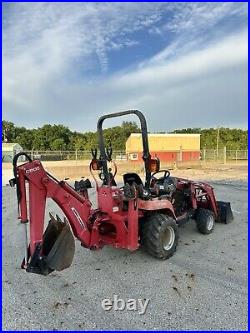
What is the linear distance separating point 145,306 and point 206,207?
11.6 ft

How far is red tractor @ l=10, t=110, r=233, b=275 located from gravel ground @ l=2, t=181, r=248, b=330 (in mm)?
355

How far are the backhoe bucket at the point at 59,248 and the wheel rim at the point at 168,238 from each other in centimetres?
160

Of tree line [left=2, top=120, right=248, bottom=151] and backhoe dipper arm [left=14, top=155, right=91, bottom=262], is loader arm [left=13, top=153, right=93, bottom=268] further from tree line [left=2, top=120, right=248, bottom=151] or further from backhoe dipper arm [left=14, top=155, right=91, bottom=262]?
tree line [left=2, top=120, right=248, bottom=151]

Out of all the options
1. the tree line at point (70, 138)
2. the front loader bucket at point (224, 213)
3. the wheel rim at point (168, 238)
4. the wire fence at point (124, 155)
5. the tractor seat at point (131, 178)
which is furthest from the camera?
the tree line at point (70, 138)

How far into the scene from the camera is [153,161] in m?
4.55

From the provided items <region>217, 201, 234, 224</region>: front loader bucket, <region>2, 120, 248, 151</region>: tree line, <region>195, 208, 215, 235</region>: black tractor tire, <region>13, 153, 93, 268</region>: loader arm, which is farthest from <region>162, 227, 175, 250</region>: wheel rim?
<region>2, 120, 248, 151</region>: tree line

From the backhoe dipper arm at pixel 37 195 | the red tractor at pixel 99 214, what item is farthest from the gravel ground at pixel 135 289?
the backhoe dipper arm at pixel 37 195

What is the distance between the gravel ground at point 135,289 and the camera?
3.22 m

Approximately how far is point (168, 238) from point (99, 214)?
117cm

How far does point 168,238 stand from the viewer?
15.9 feet

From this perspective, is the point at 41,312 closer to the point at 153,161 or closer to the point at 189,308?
the point at 189,308

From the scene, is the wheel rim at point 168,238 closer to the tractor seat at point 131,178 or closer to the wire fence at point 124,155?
the tractor seat at point 131,178

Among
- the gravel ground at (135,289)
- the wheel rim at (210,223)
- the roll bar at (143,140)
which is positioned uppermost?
the roll bar at (143,140)

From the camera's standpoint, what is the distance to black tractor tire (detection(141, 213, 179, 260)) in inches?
180
